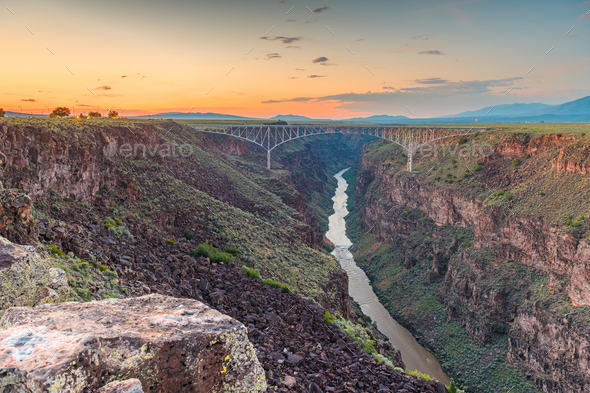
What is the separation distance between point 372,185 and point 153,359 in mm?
94925

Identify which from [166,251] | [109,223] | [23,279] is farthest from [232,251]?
[23,279]

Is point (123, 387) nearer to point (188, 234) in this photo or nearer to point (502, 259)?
point (188, 234)

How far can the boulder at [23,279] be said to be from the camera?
896 centimetres

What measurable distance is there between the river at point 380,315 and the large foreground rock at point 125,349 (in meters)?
36.9

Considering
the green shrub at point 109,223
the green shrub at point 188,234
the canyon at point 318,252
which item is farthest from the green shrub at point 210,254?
the green shrub at point 109,223

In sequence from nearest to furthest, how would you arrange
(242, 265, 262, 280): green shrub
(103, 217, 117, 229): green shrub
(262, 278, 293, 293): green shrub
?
(103, 217, 117, 229): green shrub
(262, 278, 293, 293): green shrub
(242, 265, 262, 280): green shrub

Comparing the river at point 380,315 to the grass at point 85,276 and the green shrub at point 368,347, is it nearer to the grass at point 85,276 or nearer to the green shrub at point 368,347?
the green shrub at point 368,347

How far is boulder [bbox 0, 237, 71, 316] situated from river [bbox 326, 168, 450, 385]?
3752 cm

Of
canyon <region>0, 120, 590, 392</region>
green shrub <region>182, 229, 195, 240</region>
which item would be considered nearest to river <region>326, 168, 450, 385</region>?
canyon <region>0, 120, 590, 392</region>

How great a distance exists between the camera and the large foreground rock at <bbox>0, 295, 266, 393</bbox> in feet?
18.9

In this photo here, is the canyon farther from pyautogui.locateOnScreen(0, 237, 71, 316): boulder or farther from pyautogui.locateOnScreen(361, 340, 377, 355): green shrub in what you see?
pyautogui.locateOnScreen(361, 340, 377, 355): green shrub

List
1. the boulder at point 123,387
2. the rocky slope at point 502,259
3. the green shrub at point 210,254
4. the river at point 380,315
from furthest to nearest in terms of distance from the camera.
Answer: the river at point 380,315 → the rocky slope at point 502,259 → the green shrub at point 210,254 → the boulder at point 123,387

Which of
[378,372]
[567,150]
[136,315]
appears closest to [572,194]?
[567,150]

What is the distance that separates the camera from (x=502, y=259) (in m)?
45.1
